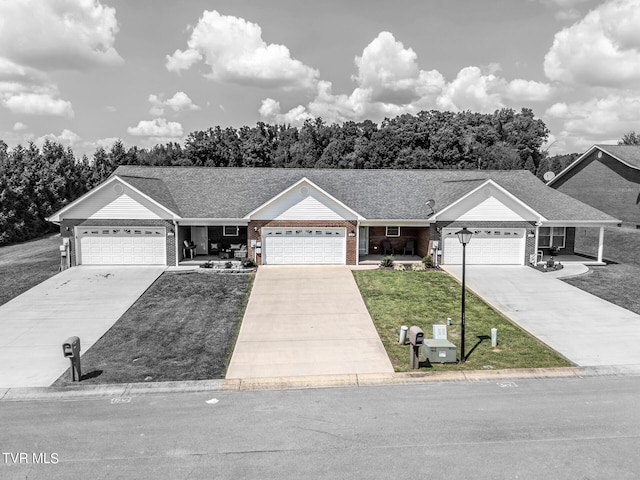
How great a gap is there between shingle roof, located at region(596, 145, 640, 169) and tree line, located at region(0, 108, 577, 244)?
24824 mm

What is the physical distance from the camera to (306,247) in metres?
26.8

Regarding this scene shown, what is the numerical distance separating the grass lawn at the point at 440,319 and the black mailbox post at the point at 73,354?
834 centimetres

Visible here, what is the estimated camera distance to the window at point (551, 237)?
29891 millimetres

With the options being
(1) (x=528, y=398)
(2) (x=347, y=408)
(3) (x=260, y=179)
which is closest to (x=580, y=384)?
(1) (x=528, y=398)

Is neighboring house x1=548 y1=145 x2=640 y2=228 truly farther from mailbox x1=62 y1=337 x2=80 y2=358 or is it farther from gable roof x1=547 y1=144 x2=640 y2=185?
mailbox x1=62 y1=337 x2=80 y2=358

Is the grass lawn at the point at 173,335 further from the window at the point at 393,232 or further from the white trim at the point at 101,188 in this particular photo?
the window at the point at 393,232

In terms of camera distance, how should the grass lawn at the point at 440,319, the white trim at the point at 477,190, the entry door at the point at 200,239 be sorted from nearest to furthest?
the grass lawn at the point at 440,319 → the white trim at the point at 477,190 → the entry door at the point at 200,239

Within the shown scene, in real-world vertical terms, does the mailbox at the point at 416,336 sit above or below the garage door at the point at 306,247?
below

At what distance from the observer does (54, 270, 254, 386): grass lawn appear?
13164mm

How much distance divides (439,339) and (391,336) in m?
2.25

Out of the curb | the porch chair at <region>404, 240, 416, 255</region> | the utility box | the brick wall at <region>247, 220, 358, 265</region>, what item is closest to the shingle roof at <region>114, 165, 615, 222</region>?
the brick wall at <region>247, 220, 358, 265</region>

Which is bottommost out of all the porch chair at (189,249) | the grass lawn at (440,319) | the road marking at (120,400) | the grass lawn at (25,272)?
the road marking at (120,400)

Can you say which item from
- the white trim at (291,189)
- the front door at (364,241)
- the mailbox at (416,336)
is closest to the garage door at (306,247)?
the white trim at (291,189)

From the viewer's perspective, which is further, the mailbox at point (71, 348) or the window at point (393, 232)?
the window at point (393, 232)
